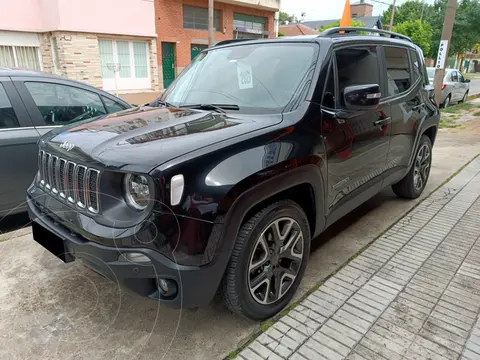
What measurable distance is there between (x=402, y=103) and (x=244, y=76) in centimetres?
184

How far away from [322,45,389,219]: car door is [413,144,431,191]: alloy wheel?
1211 mm

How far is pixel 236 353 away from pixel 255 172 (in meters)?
1.10

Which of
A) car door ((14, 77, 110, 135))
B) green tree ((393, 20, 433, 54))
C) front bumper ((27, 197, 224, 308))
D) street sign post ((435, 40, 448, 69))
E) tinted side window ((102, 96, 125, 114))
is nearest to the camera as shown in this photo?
front bumper ((27, 197, 224, 308))

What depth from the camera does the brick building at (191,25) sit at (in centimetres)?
1762

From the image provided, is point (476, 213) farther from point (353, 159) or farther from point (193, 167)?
point (193, 167)

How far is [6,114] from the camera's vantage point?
144 inches

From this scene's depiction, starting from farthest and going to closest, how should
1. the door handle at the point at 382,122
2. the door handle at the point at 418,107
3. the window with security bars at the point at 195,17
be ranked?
the window with security bars at the point at 195,17
the door handle at the point at 418,107
the door handle at the point at 382,122

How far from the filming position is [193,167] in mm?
1886

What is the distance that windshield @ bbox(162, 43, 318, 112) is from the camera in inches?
108

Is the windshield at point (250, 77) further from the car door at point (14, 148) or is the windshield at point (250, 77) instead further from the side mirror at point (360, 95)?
the car door at point (14, 148)

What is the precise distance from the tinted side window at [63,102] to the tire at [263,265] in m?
2.86

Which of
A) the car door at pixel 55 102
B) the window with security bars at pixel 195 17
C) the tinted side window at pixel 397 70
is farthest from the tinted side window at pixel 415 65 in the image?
the window with security bars at pixel 195 17

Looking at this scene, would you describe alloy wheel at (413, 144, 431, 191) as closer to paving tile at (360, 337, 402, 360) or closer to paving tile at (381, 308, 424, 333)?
paving tile at (381, 308, 424, 333)

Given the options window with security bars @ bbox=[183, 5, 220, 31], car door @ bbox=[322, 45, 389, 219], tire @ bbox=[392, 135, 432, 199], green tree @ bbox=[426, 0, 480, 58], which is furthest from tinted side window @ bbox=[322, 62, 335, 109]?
green tree @ bbox=[426, 0, 480, 58]
